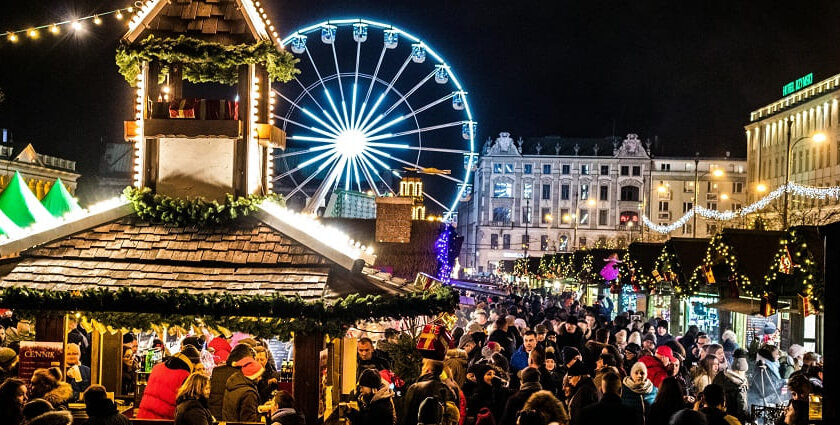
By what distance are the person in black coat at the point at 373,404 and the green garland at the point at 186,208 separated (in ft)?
7.42

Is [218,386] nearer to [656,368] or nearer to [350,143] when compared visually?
[656,368]

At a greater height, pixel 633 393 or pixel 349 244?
pixel 349 244

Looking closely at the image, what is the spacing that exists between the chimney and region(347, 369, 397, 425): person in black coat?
12160 mm

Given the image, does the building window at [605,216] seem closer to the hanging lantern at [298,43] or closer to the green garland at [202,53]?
the hanging lantern at [298,43]

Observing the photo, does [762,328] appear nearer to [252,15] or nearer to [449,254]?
[449,254]

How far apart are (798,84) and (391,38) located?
64688 millimetres

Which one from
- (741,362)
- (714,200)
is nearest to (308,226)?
(741,362)

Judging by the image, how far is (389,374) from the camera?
390 inches

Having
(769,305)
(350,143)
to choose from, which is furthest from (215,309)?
(350,143)

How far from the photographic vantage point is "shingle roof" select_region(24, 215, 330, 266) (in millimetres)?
8773

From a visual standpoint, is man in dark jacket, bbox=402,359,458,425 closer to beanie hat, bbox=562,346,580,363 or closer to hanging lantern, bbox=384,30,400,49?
beanie hat, bbox=562,346,580,363

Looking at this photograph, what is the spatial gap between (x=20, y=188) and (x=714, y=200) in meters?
93.3

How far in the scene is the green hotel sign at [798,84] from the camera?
260 feet

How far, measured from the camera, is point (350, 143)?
26.1 meters
